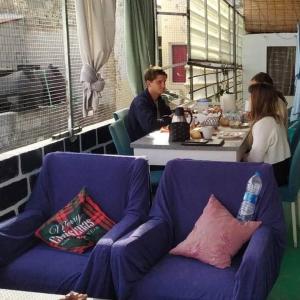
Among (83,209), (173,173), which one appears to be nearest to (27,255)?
(83,209)

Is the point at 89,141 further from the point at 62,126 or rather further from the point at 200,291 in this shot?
the point at 200,291

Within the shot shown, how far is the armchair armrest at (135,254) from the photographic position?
209 cm

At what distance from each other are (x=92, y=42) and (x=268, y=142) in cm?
148

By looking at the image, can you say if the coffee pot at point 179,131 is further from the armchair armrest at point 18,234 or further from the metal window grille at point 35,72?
the armchair armrest at point 18,234

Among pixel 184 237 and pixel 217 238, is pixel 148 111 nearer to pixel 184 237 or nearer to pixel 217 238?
pixel 184 237

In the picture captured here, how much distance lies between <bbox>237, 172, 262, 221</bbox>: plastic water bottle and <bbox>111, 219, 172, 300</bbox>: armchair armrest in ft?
1.36

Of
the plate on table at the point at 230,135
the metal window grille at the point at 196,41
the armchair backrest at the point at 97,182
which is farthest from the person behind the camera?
the metal window grille at the point at 196,41

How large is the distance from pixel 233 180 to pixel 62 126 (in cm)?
151

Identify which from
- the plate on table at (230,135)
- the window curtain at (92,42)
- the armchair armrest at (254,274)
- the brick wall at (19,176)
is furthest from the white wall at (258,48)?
the armchair armrest at (254,274)

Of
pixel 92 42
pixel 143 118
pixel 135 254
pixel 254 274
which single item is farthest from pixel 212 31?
pixel 254 274

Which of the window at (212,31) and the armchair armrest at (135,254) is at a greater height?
the window at (212,31)

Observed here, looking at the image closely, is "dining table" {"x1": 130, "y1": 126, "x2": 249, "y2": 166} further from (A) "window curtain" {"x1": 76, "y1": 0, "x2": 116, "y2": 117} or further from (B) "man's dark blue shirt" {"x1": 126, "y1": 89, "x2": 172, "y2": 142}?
(A) "window curtain" {"x1": 76, "y1": 0, "x2": 116, "y2": 117}

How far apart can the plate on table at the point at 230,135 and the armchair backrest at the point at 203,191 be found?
96 cm

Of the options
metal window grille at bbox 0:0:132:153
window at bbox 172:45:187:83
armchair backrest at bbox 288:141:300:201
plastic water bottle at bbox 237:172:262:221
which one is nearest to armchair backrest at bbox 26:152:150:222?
Answer: metal window grille at bbox 0:0:132:153
